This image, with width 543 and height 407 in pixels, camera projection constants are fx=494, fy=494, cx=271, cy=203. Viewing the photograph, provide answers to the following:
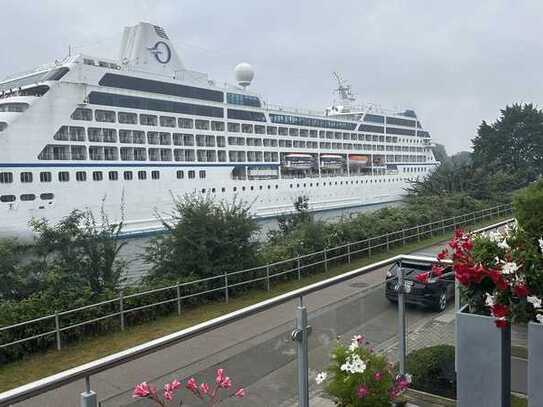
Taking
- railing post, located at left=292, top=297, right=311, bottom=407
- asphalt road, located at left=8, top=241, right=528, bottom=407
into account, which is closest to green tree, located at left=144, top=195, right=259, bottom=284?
asphalt road, located at left=8, top=241, right=528, bottom=407

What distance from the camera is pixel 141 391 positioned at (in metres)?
2.13

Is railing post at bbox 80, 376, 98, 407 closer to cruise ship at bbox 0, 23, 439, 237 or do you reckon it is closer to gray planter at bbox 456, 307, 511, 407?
gray planter at bbox 456, 307, 511, 407

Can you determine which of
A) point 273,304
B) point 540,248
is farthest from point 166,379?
point 540,248

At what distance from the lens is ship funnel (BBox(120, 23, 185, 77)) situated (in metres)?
33.2

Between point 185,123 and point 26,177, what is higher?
point 185,123

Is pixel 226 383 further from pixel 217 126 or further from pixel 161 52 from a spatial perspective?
pixel 217 126

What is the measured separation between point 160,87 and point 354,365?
31178 mm

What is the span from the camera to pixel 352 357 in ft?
9.20

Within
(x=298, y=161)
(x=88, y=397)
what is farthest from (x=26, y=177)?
(x=88, y=397)

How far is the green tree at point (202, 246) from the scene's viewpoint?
1151cm

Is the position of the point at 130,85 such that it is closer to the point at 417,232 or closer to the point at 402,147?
the point at 417,232

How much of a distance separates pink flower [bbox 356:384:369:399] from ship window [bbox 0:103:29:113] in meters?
26.6

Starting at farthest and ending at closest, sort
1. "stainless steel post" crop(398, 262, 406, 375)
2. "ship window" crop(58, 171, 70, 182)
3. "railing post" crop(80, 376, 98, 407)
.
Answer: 1. "ship window" crop(58, 171, 70, 182)
2. "stainless steel post" crop(398, 262, 406, 375)
3. "railing post" crop(80, 376, 98, 407)

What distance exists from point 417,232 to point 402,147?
137ft
